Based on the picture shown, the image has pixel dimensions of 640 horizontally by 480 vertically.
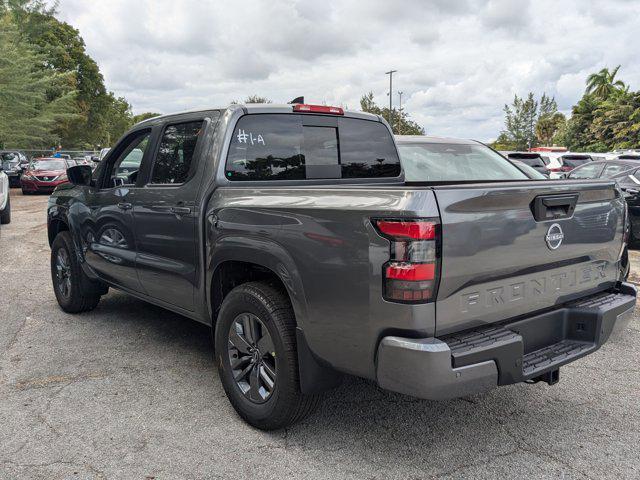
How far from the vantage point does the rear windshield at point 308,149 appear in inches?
147

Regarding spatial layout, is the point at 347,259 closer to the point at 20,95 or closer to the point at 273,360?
the point at 273,360

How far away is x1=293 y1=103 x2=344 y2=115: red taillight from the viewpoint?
4012mm

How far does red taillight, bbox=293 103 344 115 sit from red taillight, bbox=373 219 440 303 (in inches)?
71.6

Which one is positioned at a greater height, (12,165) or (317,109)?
(317,109)

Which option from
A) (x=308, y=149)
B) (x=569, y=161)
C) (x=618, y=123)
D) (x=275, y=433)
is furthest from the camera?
(x=618, y=123)

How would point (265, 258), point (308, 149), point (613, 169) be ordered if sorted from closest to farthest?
1. point (265, 258)
2. point (308, 149)
3. point (613, 169)

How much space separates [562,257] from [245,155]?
2.07 meters

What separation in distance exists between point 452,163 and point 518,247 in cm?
462

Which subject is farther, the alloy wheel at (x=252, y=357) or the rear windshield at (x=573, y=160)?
the rear windshield at (x=573, y=160)

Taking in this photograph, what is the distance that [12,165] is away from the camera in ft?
82.3

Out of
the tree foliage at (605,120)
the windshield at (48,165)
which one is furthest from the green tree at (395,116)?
the windshield at (48,165)

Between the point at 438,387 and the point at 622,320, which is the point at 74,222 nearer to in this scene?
the point at 438,387

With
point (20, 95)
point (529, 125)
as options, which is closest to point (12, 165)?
point (20, 95)

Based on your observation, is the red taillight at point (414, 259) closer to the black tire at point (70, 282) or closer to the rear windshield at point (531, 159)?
the black tire at point (70, 282)
